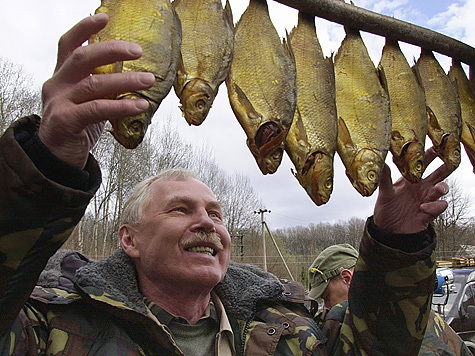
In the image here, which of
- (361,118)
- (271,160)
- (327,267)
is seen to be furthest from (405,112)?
(327,267)

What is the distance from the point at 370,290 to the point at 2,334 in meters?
1.74

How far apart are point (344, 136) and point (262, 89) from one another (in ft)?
1.62

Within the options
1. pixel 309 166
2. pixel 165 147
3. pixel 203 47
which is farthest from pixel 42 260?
pixel 165 147

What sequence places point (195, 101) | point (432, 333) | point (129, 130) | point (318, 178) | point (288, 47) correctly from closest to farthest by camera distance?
A: point (129, 130) → point (195, 101) → point (318, 178) → point (288, 47) → point (432, 333)

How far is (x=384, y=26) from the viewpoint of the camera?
7.83 feet

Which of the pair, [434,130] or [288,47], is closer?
[288,47]

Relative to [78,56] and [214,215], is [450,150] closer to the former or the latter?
[214,215]

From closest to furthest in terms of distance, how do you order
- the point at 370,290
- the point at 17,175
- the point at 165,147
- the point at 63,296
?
1. the point at 17,175
2. the point at 63,296
3. the point at 370,290
4. the point at 165,147

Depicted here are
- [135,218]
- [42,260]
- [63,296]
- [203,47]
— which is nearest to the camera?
[42,260]

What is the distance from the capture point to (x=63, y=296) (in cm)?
215

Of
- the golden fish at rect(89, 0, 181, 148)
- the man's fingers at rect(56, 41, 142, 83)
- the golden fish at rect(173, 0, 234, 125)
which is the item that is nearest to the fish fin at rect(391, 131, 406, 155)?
the golden fish at rect(173, 0, 234, 125)

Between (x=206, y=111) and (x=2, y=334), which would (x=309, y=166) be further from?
(x=2, y=334)

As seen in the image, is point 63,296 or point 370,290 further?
point 370,290

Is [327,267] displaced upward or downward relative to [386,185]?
downward
